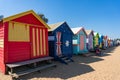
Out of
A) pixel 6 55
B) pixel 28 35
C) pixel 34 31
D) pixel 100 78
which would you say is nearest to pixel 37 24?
pixel 34 31

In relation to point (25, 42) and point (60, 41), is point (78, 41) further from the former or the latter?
point (25, 42)

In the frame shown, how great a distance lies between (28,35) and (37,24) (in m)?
1.32

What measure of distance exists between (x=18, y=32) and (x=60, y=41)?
5575 mm

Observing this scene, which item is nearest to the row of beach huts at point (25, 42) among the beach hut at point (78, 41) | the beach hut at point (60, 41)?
the beach hut at point (60, 41)

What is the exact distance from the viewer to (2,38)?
331 inches

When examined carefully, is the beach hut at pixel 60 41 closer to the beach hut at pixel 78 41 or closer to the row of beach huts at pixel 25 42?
the row of beach huts at pixel 25 42

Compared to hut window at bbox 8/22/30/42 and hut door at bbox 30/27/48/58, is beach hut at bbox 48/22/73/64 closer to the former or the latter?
hut door at bbox 30/27/48/58

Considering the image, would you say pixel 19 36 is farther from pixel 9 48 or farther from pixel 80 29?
pixel 80 29

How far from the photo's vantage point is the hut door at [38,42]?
33.0 feet

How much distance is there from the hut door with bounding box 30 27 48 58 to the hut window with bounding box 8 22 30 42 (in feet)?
1.95

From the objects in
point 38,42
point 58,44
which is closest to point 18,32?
point 38,42

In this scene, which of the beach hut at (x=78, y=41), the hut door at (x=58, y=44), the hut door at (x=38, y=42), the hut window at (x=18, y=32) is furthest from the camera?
the beach hut at (x=78, y=41)

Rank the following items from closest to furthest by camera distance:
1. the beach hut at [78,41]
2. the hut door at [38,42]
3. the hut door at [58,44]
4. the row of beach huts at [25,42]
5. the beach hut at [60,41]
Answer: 1. the row of beach huts at [25,42]
2. the hut door at [38,42]
3. the beach hut at [60,41]
4. the hut door at [58,44]
5. the beach hut at [78,41]

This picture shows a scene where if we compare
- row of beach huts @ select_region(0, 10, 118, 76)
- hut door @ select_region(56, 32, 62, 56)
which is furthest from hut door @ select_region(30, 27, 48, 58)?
hut door @ select_region(56, 32, 62, 56)
